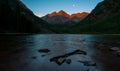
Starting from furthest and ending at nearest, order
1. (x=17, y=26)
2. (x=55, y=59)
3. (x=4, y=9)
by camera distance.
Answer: (x=17, y=26), (x=4, y=9), (x=55, y=59)

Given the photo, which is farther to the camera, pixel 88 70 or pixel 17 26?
pixel 17 26

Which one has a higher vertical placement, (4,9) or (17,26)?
(4,9)

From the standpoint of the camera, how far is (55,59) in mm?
19672

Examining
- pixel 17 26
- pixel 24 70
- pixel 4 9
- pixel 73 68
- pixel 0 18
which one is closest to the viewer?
pixel 24 70

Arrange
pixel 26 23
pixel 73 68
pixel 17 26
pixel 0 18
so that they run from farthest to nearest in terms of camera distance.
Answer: pixel 26 23
pixel 17 26
pixel 0 18
pixel 73 68

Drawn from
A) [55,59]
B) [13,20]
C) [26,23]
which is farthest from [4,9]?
[55,59]

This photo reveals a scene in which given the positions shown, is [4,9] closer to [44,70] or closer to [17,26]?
[17,26]

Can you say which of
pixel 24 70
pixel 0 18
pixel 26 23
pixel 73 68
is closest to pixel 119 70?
pixel 73 68

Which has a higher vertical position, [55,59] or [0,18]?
[0,18]

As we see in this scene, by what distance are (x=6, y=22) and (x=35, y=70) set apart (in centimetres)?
12153

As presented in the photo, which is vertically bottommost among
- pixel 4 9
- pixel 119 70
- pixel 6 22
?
pixel 119 70

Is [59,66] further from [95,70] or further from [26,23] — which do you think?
[26,23]

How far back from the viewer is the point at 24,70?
14484 millimetres

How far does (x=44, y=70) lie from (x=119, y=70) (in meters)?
7.64
